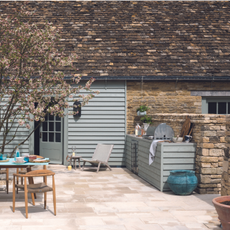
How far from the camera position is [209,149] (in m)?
7.42

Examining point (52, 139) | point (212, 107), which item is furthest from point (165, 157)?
point (52, 139)

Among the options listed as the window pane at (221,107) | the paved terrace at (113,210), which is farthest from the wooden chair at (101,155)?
the window pane at (221,107)

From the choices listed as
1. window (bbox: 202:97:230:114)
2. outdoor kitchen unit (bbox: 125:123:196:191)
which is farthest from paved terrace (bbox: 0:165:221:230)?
window (bbox: 202:97:230:114)

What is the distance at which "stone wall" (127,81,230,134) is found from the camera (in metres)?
11.7

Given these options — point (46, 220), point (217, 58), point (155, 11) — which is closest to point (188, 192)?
point (46, 220)

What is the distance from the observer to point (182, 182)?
725cm

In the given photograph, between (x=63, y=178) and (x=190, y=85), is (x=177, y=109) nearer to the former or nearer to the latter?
(x=190, y=85)

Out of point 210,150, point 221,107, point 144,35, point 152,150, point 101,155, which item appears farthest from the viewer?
point 144,35

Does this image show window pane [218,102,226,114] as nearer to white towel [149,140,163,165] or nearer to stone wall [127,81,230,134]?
stone wall [127,81,230,134]

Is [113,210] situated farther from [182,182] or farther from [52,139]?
[52,139]

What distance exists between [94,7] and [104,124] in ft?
16.0

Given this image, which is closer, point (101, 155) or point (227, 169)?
point (227, 169)

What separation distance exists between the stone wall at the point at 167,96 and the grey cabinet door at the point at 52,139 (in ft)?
7.64

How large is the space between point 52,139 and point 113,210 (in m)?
6.31
